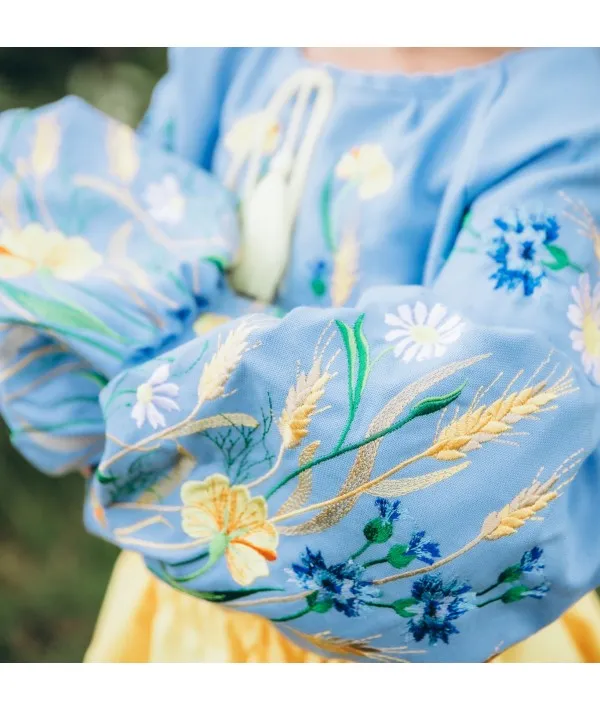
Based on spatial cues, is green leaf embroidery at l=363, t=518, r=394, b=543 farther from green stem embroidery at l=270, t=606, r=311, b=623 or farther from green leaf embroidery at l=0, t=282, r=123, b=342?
green leaf embroidery at l=0, t=282, r=123, b=342

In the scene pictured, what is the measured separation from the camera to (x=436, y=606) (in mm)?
536

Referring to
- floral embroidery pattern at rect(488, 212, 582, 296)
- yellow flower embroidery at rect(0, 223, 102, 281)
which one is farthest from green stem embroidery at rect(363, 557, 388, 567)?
yellow flower embroidery at rect(0, 223, 102, 281)

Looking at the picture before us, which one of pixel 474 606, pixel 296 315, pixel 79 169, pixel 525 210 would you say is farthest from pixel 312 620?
pixel 79 169

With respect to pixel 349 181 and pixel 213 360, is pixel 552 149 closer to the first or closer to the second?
pixel 349 181

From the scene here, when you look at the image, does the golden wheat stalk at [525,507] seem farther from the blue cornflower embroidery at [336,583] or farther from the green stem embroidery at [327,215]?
the green stem embroidery at [327,215]

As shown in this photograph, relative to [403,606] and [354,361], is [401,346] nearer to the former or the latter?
[354,361]

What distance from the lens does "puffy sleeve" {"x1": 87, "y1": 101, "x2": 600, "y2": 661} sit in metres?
0.50

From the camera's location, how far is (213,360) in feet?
1.82

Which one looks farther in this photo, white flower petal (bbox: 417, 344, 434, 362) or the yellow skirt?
the yellow skirt

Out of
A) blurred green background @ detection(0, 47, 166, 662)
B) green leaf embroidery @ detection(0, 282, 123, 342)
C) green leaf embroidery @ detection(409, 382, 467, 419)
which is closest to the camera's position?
green leaf embroidery @ detection(409, 382, 467, 419)

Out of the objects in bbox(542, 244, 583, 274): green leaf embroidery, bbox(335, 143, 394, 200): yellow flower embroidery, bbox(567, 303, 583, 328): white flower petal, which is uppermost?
bbox(335, 143, 394, 200): yellow flower embroidery

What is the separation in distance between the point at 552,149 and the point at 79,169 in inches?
16.2

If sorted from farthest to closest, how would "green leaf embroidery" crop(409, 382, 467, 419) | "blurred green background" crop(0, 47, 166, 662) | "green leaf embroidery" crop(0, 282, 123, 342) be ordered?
1. "blurred green background" crop(0, 47, 166, 662)
2. "green leaf embroidery" crop(0, 282, 123, 342)
3. "green leaf embroidery" crop(409, 382, 467, 419)

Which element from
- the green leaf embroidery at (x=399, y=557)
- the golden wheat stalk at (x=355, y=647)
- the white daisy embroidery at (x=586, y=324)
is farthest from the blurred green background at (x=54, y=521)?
the white daisy embroidery at (x=586, y=324)
